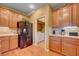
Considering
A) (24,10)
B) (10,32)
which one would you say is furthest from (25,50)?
(24,10)

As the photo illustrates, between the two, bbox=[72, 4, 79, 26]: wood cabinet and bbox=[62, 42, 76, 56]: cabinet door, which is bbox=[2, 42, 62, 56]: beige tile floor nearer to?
bbox=[62, 42, 76, 56]: cabinet door

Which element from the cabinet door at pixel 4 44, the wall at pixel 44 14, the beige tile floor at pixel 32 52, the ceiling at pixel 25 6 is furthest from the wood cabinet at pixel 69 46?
the cabinet door at pixel 4 44

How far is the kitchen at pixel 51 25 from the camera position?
2072 mm

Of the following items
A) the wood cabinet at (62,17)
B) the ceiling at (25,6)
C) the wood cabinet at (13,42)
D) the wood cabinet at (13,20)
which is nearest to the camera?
the ceiling at (25,6)

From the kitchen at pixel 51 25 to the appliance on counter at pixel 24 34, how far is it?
76 mm

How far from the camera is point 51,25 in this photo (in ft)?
7.34

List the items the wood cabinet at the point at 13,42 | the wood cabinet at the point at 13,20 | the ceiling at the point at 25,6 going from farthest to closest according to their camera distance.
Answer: the wood cabinet at the point at 13,42, the wood cabinet at the point at 13,20, the ceiling at the point at 25,6

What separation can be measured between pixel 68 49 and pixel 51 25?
75cm

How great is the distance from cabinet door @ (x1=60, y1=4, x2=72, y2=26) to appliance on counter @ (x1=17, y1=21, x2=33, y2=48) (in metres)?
0.84

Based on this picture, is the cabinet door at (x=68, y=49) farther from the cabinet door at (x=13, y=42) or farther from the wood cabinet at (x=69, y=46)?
the cabinet door at (x=13, y=42)

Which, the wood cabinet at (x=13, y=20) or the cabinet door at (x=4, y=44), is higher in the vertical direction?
the wood cabinet at (x=13, y=20)

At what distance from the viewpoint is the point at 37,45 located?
2232 millimetres

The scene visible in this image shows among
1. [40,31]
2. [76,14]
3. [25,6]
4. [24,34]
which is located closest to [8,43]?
[24,34]

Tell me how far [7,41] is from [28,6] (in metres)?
1.12
